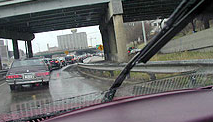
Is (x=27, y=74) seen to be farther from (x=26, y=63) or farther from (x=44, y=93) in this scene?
(x=44, y=93)

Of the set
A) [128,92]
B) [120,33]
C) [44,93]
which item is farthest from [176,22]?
[120,33]

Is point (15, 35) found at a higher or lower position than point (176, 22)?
higher

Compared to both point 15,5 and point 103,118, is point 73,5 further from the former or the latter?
point 103,118

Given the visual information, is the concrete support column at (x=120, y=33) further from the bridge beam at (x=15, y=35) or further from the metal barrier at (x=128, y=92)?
the bridge beam at (x=15, y=35)

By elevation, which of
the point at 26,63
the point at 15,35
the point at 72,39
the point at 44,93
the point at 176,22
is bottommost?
the point at 44,93

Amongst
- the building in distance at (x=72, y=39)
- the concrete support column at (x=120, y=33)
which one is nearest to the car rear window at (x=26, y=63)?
the concrete support column at (x=120, y=33)

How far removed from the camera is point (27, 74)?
389 inches

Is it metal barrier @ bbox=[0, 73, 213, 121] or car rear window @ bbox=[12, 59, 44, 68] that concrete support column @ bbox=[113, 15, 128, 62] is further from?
metal barrier @ bbox=[0, 73, 213, 121]

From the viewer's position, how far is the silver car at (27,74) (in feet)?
32.2

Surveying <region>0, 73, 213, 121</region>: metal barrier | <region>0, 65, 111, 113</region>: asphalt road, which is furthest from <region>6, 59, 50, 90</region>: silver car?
<region>0, 73, 213, 121</region>: metal barrier

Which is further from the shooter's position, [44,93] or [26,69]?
[26,69]

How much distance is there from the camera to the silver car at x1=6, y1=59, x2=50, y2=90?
32.2ft

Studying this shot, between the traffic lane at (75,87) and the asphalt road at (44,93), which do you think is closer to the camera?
the asphalt road at (44,93)

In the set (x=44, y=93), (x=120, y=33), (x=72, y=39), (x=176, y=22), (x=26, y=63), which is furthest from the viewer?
(x=72, y=39)
